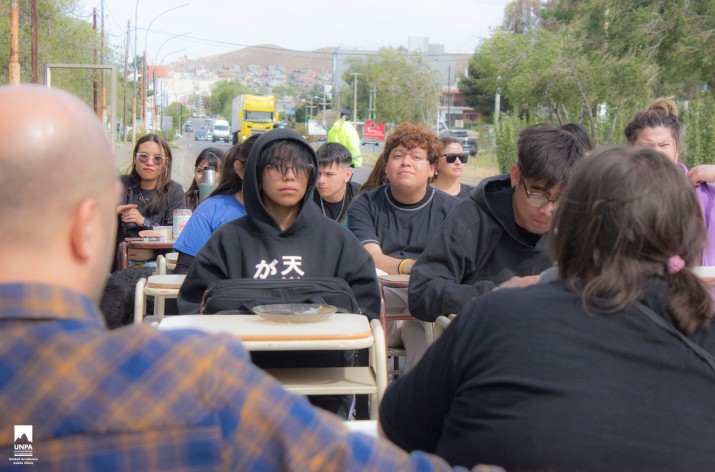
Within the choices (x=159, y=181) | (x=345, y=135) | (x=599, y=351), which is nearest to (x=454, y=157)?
(x=159, y=181)

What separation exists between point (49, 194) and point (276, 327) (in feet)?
6.67

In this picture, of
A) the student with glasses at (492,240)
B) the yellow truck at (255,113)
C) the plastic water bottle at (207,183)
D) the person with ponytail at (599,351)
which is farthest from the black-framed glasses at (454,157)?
the yellow truck at (255,113)

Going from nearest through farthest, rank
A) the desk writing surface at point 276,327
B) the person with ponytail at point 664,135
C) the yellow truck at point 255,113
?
the desk writing surface at point 276,327
the person with ponytail at point 664,135
the yellow truck at point 255,113

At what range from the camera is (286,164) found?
405 cm

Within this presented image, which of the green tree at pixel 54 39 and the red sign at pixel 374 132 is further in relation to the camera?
the red sign at pixel 374 132

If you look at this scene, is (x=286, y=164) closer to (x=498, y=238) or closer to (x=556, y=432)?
(x=498, y=238)

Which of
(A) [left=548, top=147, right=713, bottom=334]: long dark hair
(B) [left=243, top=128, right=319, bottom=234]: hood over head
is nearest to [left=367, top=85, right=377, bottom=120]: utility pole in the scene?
(B) [left=243, top=128, right=319, bottom=234]: hood over head

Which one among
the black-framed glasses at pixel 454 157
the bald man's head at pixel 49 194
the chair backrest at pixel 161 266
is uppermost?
the bald man's head at pixel 49 194

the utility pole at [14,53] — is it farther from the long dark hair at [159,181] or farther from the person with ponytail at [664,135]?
the person with ponytail at [664,135]

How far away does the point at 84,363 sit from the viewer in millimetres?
1113

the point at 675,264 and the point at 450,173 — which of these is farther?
the point at 450,173

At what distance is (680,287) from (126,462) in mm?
1161

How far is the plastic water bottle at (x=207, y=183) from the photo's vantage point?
24.3 feet

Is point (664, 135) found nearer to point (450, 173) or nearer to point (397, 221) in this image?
point (397, 221)
